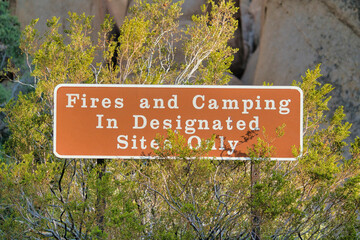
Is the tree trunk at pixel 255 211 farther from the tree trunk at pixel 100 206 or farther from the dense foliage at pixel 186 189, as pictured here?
the tree trunk at pixel 100 206

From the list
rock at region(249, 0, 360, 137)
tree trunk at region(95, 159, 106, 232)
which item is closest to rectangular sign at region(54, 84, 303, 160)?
tree trunk at region(95, 159, 106, 232)

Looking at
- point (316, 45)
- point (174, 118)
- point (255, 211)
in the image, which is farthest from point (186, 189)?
point (316, 45)

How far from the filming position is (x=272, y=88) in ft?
12.7

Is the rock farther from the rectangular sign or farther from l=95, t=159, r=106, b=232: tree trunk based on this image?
l=95, t=159, r=106, b=232: tree trunk

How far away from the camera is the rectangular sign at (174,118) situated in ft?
12.7

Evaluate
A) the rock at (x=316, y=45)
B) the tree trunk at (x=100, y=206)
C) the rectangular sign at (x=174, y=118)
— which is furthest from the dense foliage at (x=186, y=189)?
the rock at (x=316, y=45)

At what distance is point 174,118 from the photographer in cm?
391

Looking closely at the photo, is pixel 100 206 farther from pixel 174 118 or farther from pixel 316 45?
pixel 316 45

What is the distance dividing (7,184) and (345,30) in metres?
8.73

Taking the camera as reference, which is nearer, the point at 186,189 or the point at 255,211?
the point at 255,211

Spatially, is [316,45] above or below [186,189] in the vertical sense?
above

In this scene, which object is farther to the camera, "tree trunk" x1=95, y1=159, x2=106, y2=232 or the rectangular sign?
"tree trunk" x1=95, y1=159, x2=106, y2=232

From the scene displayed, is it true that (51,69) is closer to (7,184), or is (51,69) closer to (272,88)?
(7,184)

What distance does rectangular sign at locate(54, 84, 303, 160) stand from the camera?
3.88 m
